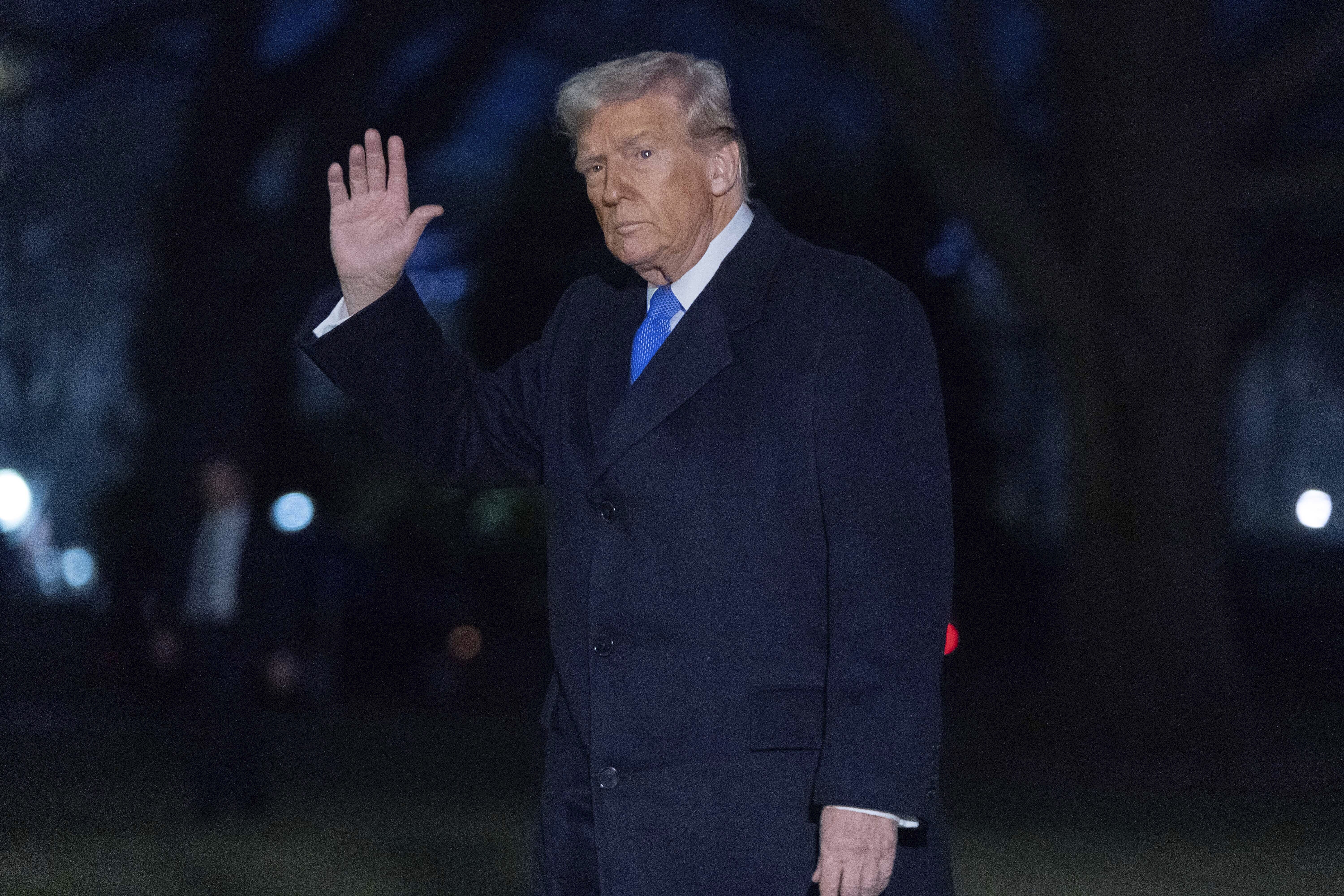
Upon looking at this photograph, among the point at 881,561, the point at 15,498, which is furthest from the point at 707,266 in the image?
the point at 15,498

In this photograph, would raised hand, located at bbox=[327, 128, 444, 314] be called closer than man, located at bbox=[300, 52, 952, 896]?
No

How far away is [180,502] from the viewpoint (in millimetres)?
16438

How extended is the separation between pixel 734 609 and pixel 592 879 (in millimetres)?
552

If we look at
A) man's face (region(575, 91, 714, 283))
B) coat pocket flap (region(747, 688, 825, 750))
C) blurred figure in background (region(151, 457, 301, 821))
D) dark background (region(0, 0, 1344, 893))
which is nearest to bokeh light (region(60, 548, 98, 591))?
dark background (region(0, 0, 1344, 893))

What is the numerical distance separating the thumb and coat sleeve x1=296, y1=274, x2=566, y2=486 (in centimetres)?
11

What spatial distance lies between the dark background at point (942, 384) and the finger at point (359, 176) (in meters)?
3.96

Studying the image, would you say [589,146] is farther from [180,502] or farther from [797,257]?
[180,502]

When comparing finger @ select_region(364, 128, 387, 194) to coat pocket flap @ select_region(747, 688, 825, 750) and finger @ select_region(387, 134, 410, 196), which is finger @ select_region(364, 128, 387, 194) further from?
coat pocket flap @ select_region(747, 688, 825, 750)

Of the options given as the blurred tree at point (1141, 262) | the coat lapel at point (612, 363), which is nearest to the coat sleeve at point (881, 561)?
the coat lapel at point (612, 363)

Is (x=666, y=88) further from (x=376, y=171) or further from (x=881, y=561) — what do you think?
(x=881, y=561)

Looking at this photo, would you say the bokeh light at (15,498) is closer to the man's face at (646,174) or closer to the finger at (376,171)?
the finger at (376,171)

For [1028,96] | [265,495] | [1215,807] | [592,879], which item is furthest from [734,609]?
[265,495]

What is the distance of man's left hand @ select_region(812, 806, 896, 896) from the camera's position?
3037mm

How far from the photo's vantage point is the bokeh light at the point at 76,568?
54.6m
